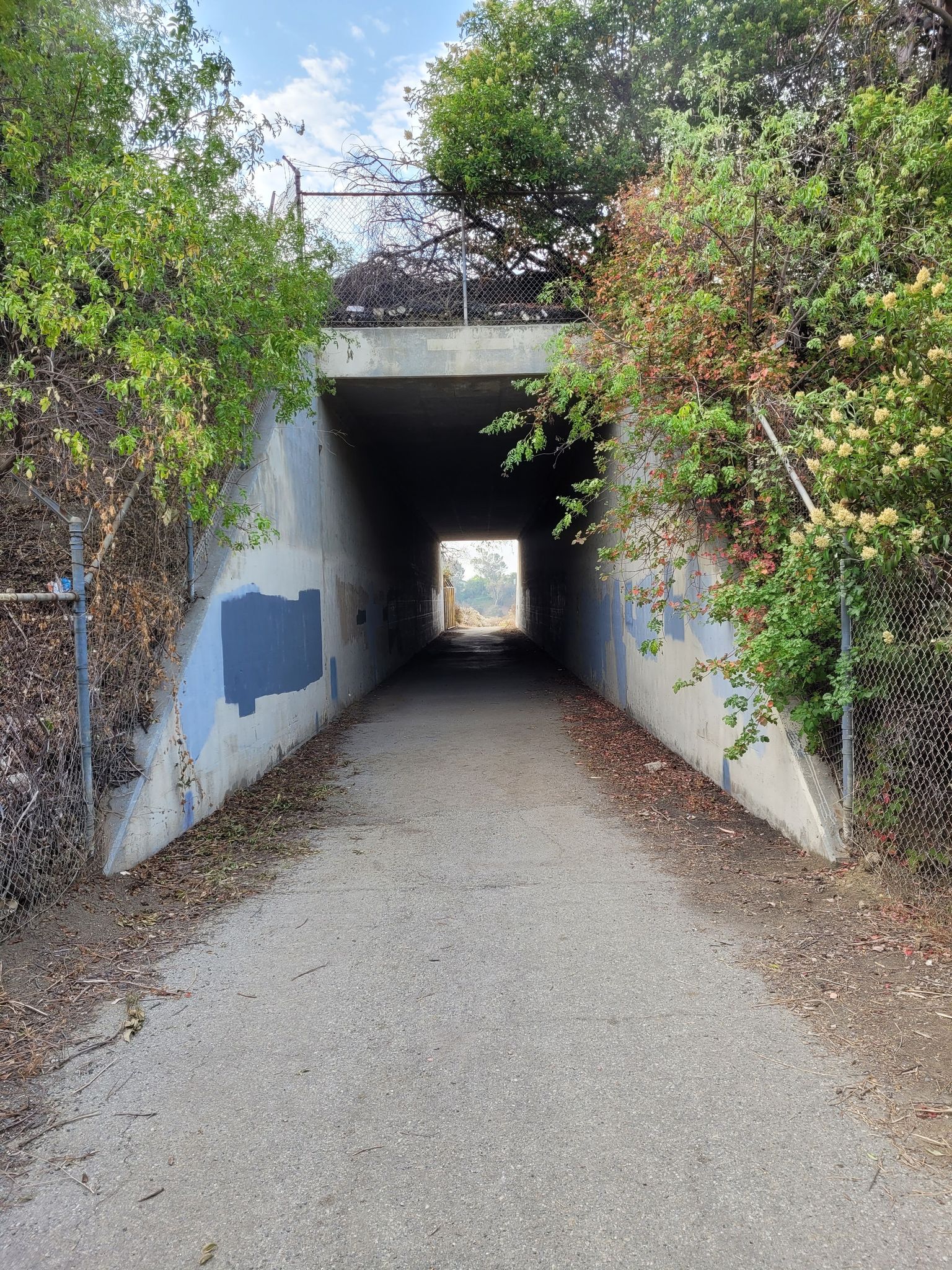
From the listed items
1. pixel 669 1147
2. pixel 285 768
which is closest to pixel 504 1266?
pixel 669 1147

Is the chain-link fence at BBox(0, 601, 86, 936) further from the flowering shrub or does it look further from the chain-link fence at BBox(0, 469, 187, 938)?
the flowering shrub

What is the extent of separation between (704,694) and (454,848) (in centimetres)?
278

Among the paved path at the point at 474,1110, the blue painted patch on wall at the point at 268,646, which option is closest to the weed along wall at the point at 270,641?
the blue painted patch on wall at the point at 268,646

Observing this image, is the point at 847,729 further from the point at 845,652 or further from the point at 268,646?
the point at 268,646

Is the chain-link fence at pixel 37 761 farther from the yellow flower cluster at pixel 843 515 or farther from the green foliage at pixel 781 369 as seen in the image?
the yellow flower cluster at pixel 843 515

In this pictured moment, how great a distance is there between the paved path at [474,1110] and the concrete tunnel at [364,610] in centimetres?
133

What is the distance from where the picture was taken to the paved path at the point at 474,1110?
2062mm

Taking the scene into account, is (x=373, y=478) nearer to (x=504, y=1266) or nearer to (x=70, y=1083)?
(x=70, y=1083)

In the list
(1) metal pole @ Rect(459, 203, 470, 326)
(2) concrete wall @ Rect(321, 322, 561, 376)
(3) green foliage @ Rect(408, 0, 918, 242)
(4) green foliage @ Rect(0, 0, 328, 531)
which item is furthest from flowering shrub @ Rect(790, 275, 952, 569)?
(3) green foliage @ Rect(408, 0, 918, 242)

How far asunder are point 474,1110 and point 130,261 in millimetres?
5004

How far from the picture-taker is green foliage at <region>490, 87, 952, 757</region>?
3.96 m

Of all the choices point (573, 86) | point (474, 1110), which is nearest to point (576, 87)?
point (573, 86)

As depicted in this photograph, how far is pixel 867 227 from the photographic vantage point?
577 centimetres

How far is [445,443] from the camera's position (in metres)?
14.0
